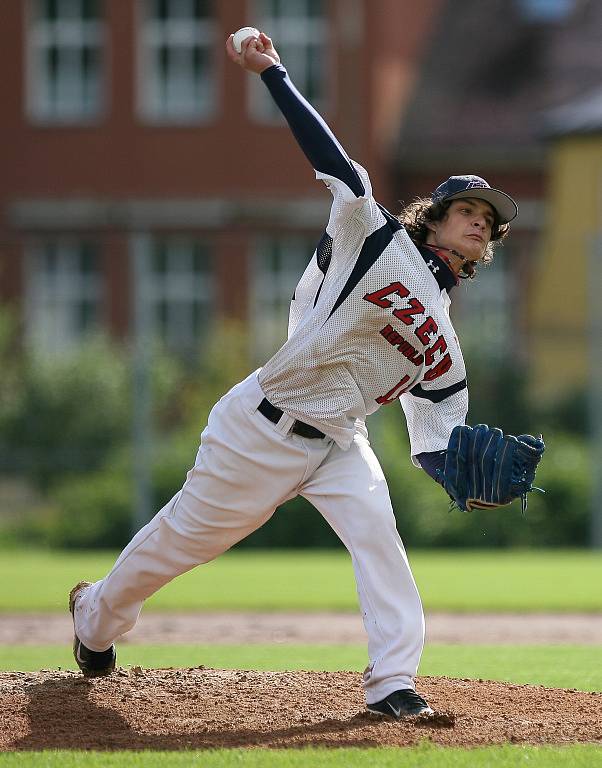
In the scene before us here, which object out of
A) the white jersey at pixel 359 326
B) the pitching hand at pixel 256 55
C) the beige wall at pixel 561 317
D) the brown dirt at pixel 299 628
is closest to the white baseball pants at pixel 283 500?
the white jersey at pixel 359 326

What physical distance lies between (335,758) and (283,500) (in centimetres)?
122

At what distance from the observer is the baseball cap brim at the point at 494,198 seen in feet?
18.9

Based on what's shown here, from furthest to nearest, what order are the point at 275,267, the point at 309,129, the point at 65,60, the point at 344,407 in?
the point at 65,60 < the point at 275,267 < the point at 344,407 < the point at 309,129

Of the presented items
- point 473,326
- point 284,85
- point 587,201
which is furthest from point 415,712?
point 587,201

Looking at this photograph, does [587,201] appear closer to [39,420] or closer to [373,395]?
[39,420]

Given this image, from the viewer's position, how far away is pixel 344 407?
5766 millimetres

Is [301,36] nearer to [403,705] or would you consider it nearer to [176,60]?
[176,60]

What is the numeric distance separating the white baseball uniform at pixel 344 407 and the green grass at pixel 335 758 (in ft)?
1.99

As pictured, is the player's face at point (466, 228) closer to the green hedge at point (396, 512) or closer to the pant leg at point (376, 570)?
the pant leg at point (376, 570)

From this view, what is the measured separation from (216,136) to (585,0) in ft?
24.2

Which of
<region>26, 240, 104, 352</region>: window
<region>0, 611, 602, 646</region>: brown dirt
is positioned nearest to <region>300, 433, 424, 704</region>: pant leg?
<region>0, 611, 602, 646</region>: brown dirt

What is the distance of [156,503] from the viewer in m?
15.6

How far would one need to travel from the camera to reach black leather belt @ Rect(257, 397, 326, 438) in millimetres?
5793

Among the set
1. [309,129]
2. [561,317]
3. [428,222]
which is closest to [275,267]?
[561,317]
